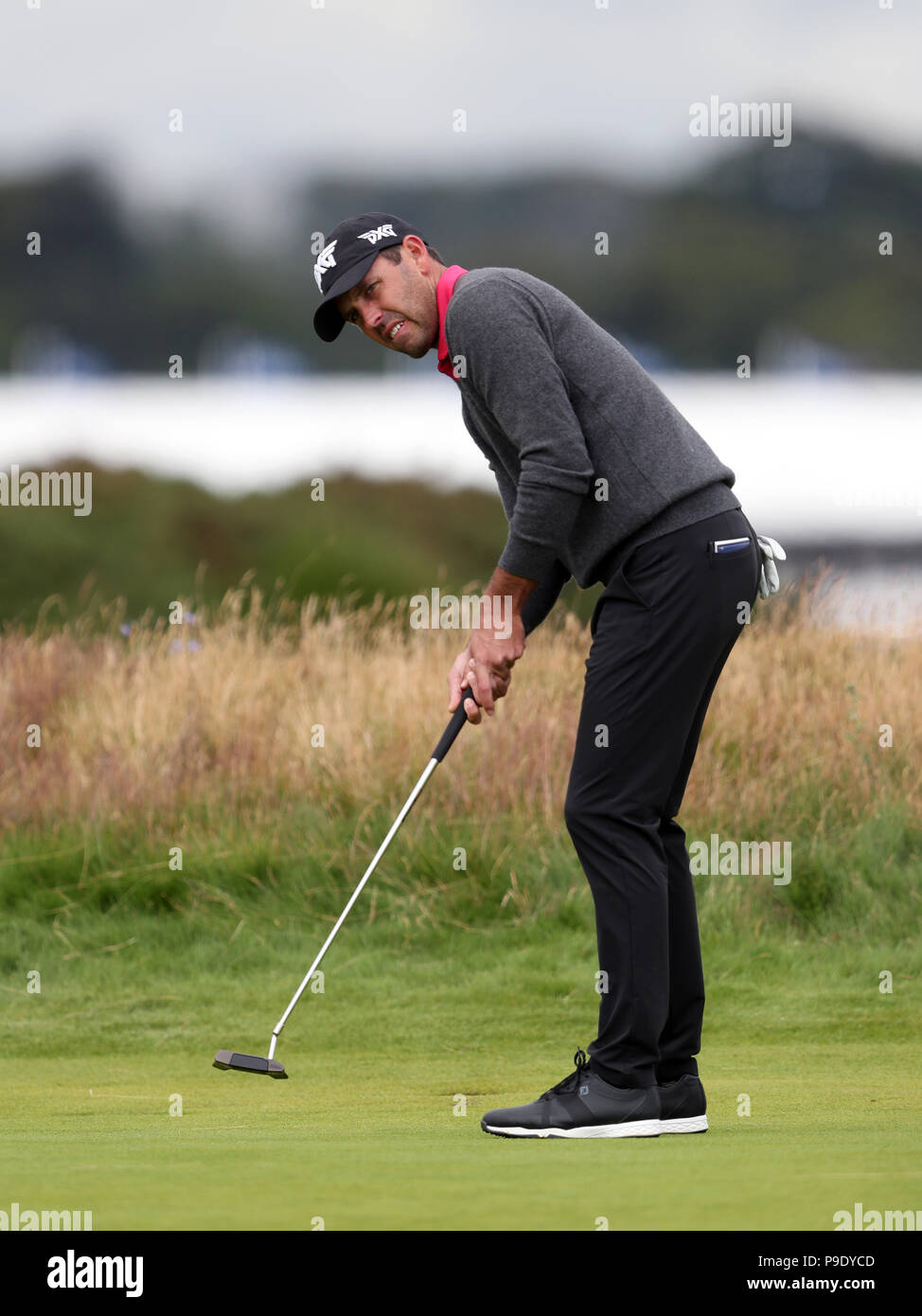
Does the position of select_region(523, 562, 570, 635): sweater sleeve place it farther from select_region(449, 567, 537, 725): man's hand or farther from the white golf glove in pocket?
the white golf glove in pocket

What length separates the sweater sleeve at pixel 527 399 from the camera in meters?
3.74

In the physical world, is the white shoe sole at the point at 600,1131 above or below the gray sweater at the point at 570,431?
below

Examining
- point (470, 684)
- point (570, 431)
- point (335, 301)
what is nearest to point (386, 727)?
point (470, 684)

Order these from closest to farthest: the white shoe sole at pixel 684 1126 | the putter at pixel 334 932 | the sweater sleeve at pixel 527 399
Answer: the sweater sleeve at pixel 527 399 → the white shoe sole at pixel 684 1126 → the putter at pixel 334 932

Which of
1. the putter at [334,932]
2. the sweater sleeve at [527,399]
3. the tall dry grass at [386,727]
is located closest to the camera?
the sweater sleeve at [527,399]

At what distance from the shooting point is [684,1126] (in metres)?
3.86

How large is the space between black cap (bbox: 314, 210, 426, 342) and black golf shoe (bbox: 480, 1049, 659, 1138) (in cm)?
A: 169

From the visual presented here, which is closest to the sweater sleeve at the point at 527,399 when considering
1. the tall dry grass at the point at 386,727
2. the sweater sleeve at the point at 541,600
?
the sweater sleeve at the point at 541,600

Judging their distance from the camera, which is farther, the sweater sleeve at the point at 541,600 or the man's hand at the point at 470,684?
the sweater sleeve at the point at 541,600

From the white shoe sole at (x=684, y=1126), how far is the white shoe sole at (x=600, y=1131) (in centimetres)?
6

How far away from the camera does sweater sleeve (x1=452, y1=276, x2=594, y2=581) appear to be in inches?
147

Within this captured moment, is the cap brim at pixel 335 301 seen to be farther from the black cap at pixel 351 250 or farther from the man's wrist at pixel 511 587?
the man's wrist at pixel 511 587

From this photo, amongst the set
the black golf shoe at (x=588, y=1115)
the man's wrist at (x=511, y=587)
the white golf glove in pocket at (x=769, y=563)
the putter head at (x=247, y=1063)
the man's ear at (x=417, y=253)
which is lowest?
the black golf shoe at (x=588, y=1115)
